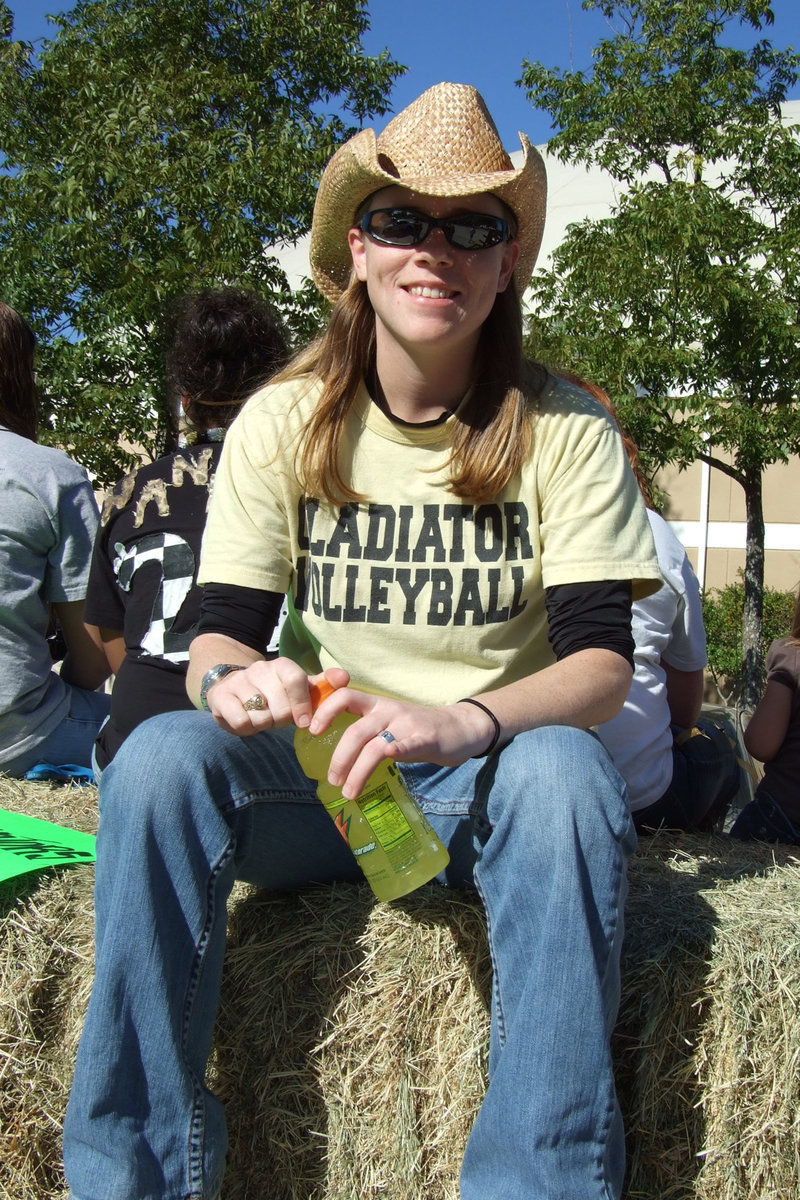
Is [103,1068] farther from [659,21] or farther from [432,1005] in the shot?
[659,21]

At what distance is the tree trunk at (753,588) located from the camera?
11164 millimetres

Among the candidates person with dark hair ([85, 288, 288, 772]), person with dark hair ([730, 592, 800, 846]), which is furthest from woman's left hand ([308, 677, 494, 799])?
person with dark hair ([730, 592, 800, 846])

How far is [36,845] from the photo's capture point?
2428 millimetres

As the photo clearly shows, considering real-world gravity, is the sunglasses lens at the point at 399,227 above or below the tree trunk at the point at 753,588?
above

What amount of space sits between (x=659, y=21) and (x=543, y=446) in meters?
11.0

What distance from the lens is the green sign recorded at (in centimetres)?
225

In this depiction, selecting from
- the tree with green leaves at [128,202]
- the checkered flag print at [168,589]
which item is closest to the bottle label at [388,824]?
the checkered flag print at [168,589]

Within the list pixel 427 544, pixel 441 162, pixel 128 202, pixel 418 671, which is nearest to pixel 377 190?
pixel 441 162

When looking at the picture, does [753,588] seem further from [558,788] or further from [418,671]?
[558,788]

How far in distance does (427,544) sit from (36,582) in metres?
1.80

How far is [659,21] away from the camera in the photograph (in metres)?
10.9

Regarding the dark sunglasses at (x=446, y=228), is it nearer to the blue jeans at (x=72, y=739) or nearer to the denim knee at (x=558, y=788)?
the denim knee at (x=558, y=788)

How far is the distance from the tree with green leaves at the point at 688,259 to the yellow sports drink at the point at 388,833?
787 centimetres

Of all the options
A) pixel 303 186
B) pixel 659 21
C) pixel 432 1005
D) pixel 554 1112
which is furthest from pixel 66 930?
pixel 659 21
